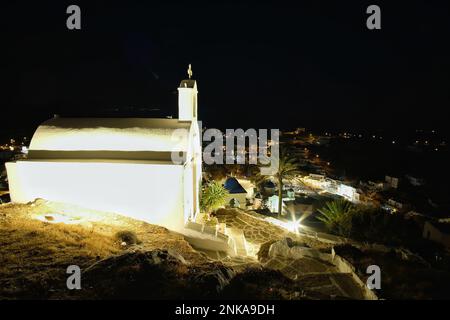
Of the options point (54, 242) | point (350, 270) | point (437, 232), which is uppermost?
point (54, 242)

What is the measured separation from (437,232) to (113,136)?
26722mm

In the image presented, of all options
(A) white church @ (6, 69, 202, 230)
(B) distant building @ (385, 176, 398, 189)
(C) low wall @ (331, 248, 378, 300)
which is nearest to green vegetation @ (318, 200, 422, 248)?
(C) low wall @ (331, 248, 378, 300)

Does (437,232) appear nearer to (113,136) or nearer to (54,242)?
(113,136)

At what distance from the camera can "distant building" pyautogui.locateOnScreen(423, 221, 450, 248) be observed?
23234mm

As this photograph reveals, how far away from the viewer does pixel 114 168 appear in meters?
13.1

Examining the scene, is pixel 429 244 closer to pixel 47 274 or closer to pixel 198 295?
pixel 198 295

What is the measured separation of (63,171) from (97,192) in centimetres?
197

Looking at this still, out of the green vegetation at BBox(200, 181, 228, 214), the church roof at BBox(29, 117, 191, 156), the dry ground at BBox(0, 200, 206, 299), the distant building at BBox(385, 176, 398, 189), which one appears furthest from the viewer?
the distant building at BBox(385, 176, 398, 189)

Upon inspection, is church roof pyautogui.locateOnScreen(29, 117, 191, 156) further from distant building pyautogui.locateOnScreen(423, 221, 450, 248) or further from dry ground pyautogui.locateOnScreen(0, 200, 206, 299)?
distant building pyautogui.locateOnScreen(423, 221, 450, 248)

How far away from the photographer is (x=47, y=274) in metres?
7.92

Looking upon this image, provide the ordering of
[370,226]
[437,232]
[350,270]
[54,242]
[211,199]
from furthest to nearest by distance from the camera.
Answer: [437,232] → [370,226] → [211,199] → [350,270] → [54,242]

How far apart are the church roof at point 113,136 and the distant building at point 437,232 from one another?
2337 cm

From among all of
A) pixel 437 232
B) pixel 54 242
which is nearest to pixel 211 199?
pixel 54 242

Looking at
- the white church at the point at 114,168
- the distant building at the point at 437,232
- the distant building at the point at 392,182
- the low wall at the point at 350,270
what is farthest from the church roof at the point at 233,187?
the distant building at the point at 392,182
